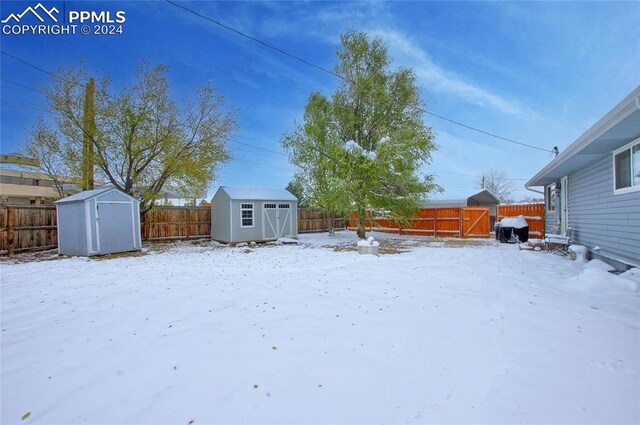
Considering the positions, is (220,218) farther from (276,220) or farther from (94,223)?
(94,223)

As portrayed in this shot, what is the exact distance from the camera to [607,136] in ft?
16.1

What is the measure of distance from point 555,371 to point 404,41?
11.5 metres

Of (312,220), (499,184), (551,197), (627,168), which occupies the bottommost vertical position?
(312,220)

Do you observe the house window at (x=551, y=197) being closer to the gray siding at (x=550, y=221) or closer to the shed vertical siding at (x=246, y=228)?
the gray siding at (x=550, y=221)

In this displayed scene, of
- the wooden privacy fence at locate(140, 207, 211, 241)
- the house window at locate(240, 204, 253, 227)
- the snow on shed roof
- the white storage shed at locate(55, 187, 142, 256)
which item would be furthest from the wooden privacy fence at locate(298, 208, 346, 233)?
the white storage shed at locate(55, 187, 142, 256)

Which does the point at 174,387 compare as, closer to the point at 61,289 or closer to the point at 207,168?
the point at 61,289

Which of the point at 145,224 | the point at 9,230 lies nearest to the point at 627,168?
the point at 145,224

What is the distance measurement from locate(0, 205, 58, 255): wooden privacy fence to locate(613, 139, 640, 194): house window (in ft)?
48.1

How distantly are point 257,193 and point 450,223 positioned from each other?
369 inches

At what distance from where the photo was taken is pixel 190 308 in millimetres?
3721

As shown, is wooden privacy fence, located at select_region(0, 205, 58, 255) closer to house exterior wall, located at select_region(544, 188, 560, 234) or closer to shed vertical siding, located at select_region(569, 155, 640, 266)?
shed vertical siding, located at select_region(569, 155, 640, 266)

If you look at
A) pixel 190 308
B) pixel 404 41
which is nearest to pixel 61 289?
pixel 190 308

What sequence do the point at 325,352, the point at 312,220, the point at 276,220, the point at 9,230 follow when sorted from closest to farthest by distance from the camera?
the point at 325,352 → the point at 9,230 → the point at 276,220 → the point at 312,220

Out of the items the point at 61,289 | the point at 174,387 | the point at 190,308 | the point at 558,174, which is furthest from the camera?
the point at 558,174
